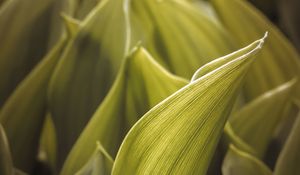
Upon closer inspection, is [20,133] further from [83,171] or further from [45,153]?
[83,171]

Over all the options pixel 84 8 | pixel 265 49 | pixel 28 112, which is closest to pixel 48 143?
pixel 28 112

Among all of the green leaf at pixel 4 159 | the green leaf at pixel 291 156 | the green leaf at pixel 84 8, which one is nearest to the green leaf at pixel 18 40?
the green leaf at pixel 84 8

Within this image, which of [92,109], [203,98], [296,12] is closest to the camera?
[203,98]

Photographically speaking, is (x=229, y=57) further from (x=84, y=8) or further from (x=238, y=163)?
(x=84, y=8)

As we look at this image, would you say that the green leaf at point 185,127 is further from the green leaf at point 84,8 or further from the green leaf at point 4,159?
the green leaf at point 84,8

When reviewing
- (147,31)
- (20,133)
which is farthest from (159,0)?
(20,133)

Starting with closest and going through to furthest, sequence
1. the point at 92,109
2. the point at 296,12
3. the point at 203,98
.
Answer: the point at 203,98, the point at 92,109, the point at 296,12
